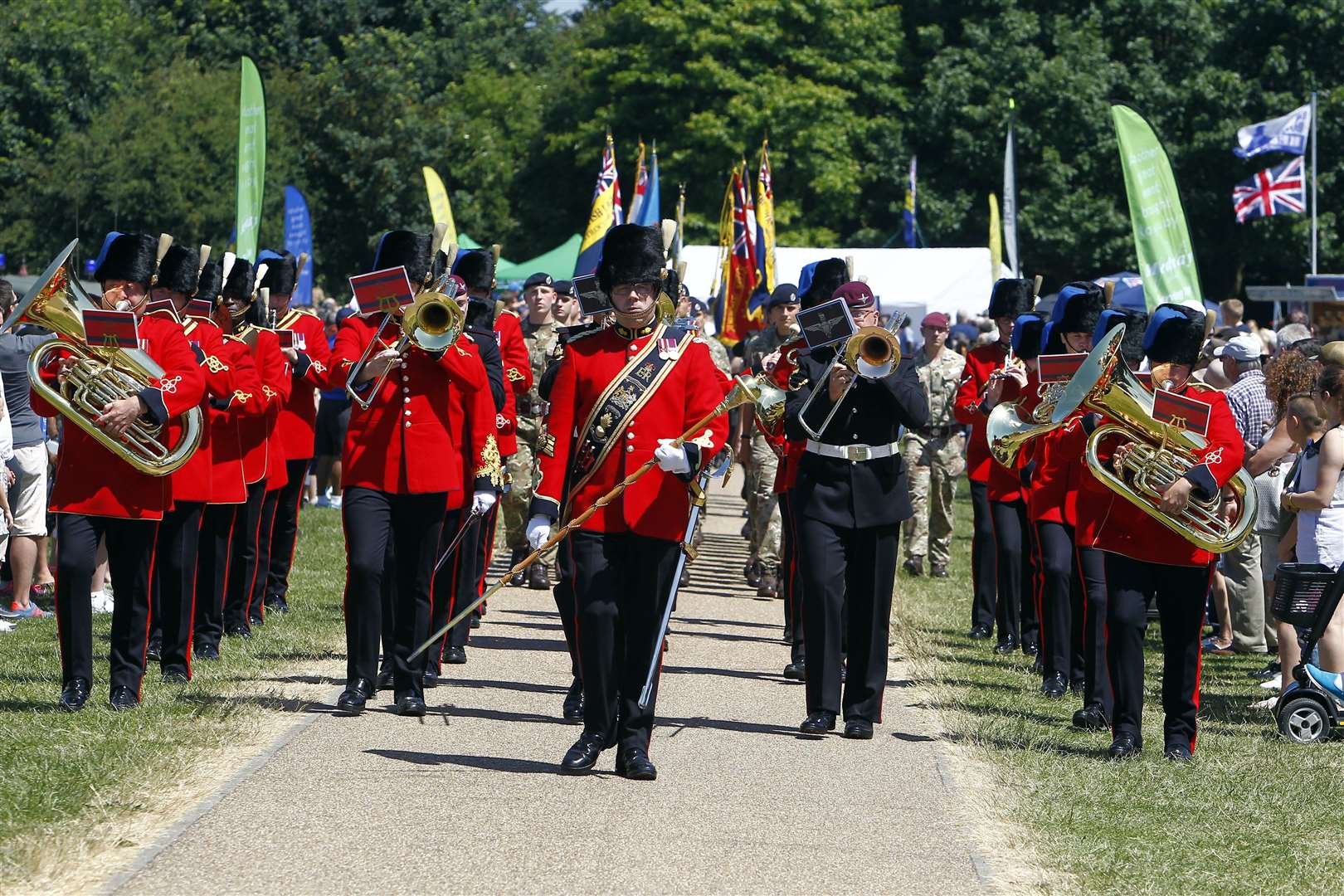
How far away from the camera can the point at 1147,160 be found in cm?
1366

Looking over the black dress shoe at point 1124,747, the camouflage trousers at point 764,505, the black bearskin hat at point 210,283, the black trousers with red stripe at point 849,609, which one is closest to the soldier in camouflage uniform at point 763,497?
the camouflage trousers at point 764,505

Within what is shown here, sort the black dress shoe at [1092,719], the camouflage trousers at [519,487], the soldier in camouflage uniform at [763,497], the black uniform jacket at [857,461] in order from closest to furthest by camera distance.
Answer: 1. the black uniform jacket at [857,461]
2. the black dress shoe at [1092,719]
3. the soldier in camouflage uniform at [763,497]
4. the camouflage trousers at [519,487]

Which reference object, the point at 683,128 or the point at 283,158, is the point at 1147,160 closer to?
the point at 683,128

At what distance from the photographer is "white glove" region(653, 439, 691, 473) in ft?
24.2

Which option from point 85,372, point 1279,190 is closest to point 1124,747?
point 85,372

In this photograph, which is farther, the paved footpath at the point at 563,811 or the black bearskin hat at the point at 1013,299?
the black bearskin hat at the point at 1013,299

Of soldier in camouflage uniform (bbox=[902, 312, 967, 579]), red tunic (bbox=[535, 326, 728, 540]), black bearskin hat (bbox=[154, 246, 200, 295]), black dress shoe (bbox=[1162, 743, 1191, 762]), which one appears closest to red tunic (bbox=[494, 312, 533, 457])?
black bearskin hat (bbox=[154, 246, 200, 295])

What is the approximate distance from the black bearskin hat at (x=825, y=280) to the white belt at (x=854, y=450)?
1.00 meters

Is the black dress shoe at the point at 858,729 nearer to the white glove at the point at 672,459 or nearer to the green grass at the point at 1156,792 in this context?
the green grass at the point at 1156,792

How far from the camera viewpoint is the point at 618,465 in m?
7.67

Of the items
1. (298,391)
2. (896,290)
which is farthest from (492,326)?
(896,290)

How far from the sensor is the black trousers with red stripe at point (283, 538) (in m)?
12.8

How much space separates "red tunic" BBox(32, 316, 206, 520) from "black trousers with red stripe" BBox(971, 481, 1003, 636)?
571 centimetres

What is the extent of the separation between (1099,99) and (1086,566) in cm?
3598
